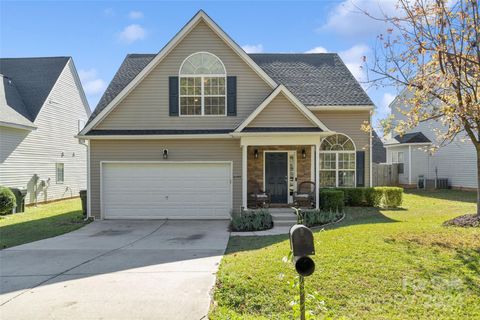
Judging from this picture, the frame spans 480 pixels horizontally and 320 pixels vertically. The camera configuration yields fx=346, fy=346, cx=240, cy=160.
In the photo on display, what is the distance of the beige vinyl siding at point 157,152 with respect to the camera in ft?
44.6

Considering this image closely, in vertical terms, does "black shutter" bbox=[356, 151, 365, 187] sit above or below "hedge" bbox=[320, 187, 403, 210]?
above

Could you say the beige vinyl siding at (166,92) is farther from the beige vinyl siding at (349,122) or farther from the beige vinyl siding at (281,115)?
the beige vinyl siding at (349,122)

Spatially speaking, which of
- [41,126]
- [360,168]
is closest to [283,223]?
[360,168]

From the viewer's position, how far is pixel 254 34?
12641 mm

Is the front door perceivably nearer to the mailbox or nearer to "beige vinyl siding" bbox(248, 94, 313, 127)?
"beige vinyl siding" bbox(248, 94, 313, 127)

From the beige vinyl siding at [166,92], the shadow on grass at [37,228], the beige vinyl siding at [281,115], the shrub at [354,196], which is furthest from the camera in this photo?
the shrub at [354,196]

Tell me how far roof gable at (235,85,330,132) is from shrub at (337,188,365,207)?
3664mm

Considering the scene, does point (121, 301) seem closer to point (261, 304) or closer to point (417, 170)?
point (261, 304)

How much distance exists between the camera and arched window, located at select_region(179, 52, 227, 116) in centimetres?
1384

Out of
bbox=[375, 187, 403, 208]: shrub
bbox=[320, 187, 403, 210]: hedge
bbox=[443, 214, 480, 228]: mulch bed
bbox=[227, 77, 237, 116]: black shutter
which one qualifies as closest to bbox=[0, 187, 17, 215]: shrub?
bbox=[227, 77, 237, 116]: black shutter

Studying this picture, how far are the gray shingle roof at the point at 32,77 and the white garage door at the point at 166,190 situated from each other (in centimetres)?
868

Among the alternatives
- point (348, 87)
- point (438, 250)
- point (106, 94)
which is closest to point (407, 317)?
point (438, 250)

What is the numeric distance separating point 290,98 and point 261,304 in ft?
29.0

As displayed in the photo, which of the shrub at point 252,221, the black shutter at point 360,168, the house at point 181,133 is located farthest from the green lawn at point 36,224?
the black shutter at point 360,168
